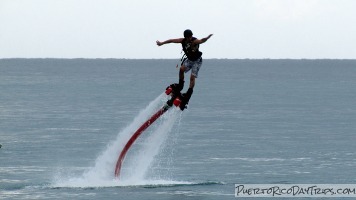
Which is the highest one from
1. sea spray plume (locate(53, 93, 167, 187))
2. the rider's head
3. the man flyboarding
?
the rider's head

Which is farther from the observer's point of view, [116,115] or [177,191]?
→ [116,115]

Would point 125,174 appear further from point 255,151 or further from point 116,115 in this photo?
point 116,115

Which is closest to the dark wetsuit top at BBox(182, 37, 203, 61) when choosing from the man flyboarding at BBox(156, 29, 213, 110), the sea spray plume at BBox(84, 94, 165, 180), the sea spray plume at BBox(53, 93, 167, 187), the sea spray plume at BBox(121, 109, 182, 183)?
the man flyboarding at BBox(156, 29, 213, 110)

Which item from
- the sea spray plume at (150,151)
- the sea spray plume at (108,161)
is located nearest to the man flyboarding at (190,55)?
the sea spray plume at (108,161)

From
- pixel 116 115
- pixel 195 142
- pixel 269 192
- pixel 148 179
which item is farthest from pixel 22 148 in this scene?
pixel 116 115

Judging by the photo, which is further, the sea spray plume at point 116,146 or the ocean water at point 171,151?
the ocean water at point 171,151

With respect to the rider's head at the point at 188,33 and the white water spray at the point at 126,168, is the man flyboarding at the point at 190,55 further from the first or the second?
the white water spray at the point at 126,168

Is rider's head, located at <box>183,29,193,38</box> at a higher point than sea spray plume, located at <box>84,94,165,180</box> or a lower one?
higher

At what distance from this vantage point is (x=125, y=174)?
7131 cm

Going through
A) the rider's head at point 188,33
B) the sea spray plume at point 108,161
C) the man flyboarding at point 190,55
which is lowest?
the sea spray plume at point 108,161

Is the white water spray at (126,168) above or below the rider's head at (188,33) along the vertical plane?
below

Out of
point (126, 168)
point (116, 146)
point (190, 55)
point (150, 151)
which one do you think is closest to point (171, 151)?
point (126, 168)

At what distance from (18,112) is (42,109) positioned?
9.41 m

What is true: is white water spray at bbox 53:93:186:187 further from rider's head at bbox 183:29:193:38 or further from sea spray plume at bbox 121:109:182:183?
rider's head at bbox 183:29:193:38
